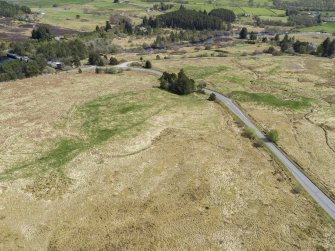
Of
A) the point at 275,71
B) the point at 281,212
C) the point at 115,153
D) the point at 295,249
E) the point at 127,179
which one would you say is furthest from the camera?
the point at 275,71

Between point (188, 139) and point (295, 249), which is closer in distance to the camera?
point (295, 249)

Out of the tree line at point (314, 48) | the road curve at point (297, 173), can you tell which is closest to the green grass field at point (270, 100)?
the road curve at point (297, 173)

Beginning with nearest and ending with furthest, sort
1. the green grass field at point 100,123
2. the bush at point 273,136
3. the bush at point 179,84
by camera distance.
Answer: the green grass field at point 100,123, the bush at point 273,136, the bush at point 179,84

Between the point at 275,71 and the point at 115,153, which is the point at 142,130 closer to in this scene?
the point at 115,153

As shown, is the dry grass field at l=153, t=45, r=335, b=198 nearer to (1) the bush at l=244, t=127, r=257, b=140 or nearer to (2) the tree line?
(1) the bush at l=244, t=127, r=257, b=140

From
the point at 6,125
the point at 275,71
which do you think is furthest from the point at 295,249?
the point at 275,71

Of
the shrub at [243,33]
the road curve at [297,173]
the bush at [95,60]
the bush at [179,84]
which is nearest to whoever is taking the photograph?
the road curve at [297,173]

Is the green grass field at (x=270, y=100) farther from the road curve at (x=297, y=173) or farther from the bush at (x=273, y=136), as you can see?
the bush at (x=273, y=136)

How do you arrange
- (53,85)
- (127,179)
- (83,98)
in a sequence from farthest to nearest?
(53,85)
(83,98)
(127,179)

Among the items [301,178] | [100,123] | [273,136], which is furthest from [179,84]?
[301,178]
